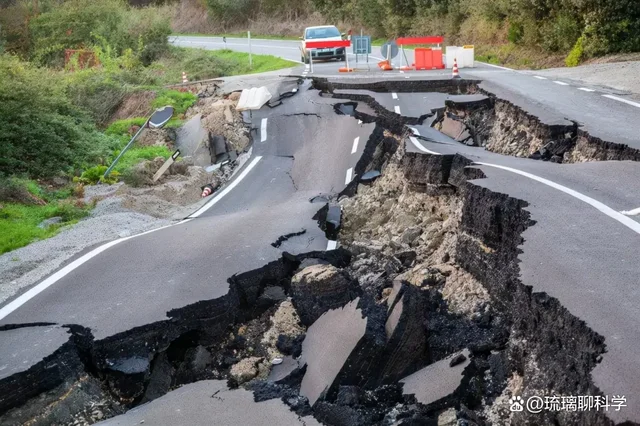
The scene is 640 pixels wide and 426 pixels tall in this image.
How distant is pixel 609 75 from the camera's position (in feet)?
66.8

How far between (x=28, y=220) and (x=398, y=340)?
29.6 feet

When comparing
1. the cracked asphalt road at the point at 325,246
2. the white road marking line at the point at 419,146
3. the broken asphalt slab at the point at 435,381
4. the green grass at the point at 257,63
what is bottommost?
the broken asphalt slab at the point at 435,381

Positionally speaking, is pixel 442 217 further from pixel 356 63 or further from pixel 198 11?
pixel 198 11

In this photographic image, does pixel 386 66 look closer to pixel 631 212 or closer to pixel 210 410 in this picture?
pixel 631 212

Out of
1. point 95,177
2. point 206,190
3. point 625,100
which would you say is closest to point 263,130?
point 206,190

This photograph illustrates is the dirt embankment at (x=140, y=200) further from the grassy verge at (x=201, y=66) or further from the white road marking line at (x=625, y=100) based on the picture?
the white road marking line at (x=625, y=100)

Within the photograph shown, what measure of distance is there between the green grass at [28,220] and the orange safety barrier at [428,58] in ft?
48.6

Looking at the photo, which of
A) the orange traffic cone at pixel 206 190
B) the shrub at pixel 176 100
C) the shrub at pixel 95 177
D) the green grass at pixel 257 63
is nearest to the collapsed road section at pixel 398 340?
the orange traffic cone at pixel 206 190

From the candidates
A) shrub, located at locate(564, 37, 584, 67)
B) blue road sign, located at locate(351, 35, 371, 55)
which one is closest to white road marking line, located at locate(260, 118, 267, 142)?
blue road sign, located at locate(351, 35, 371, 55)

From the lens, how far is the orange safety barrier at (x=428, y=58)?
25141mm

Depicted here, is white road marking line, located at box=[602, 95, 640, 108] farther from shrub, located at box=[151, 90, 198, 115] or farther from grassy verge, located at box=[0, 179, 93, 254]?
shrub, located at box=[151, 90, 198, 115]

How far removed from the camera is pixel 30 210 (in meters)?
14.1

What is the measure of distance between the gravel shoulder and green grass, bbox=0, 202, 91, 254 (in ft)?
41.9

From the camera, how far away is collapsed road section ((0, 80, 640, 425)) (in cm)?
566
